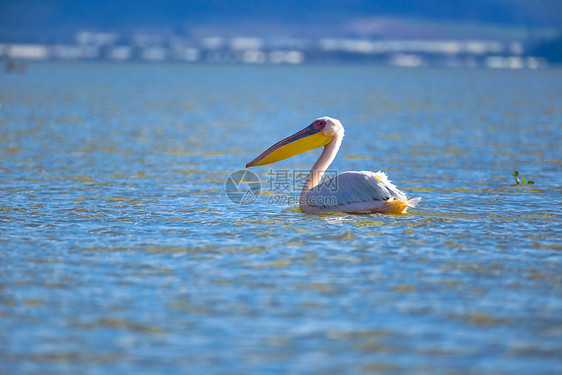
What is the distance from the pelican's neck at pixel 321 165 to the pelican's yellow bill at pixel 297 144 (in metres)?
0.09

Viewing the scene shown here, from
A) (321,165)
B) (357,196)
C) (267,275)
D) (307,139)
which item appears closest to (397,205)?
(357,196)

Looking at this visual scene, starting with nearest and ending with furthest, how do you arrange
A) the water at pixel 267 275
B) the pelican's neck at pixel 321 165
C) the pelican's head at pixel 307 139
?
Result: the water at pixel 267 275 < the pelican's neck at pixel 321 165 < the pelican's head at pixel 307 139

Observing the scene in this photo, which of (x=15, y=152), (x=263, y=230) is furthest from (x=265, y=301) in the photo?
(x=15, y=152)

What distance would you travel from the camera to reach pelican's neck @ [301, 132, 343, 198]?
31.5 feet

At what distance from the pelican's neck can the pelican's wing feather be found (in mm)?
425

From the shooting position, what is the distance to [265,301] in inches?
234

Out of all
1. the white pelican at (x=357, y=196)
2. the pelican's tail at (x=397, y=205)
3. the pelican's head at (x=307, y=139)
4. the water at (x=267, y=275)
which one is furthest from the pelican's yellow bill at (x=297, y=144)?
the pelican's tail at (x=397, y=205)

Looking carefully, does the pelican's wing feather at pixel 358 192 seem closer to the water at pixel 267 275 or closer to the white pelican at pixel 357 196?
the white pelican at pixel 357 196

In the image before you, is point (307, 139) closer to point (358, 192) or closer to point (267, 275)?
point (358, 192)

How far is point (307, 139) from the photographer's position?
9953 mm

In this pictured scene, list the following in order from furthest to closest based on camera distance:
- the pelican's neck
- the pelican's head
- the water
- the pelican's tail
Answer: the pelican's head
the pelican's neck
the pelican's tail
the water

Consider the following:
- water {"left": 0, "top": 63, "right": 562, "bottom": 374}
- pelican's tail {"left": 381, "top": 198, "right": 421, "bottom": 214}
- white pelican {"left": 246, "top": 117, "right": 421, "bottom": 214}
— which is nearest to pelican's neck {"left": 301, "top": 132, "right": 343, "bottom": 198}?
white pelican {"left": 246, "top": 117, "right": 421, "bottom": 214}

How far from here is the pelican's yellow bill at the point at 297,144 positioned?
9.93m

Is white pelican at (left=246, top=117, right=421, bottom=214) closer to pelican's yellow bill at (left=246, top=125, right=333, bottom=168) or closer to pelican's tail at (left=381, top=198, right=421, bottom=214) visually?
pelican's tail at (left=381, top=198, right=421, bottom=214)
